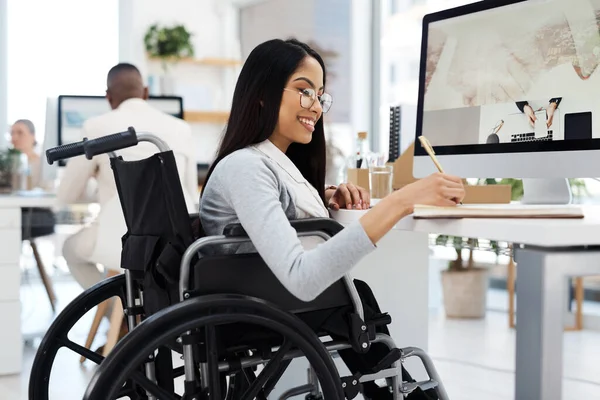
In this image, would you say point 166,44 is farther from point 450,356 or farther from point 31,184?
point 450,356

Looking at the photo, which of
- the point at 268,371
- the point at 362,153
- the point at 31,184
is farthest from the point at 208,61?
the point at 268,371

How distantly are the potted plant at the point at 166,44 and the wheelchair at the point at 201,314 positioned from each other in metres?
3.89

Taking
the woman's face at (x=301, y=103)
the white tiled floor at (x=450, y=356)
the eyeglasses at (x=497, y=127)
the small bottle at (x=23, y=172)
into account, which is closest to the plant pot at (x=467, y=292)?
the white tiled floor at (x=450, y=356)

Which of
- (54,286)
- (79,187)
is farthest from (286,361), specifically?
(54,286)

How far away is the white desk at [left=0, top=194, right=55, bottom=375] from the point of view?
2.96 m

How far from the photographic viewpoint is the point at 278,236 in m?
1.23

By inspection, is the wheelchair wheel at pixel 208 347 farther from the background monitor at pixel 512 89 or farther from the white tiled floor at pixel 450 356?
the white tiled floor at pixel 450 356

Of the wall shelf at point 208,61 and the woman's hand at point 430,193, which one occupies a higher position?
the wall shelf at point 208,61

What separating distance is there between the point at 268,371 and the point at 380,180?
0.93m

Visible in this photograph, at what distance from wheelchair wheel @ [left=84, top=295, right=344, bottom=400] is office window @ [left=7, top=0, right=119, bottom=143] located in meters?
3.91

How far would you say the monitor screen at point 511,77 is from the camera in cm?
163

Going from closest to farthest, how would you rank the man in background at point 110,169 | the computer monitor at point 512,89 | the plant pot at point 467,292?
1. the computer monitor at point 512,89
2. the man in background at point 110,169
3. the plant pot at point 467,292

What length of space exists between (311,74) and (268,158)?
0.20m

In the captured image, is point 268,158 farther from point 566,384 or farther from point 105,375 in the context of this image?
point 566,384
